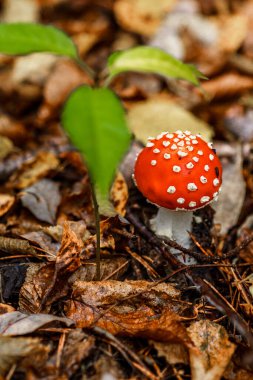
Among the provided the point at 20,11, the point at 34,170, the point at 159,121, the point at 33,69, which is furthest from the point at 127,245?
the point at 20,11

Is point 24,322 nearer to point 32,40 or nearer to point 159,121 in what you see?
point 32,40

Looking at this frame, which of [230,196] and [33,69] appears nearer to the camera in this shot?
[230,196]

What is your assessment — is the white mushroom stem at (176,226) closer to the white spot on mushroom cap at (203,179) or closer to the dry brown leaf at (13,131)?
the white spot on mushroom cap at (203,179)

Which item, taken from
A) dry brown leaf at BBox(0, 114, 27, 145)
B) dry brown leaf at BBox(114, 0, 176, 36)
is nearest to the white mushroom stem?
dry brown leaf at BBox(0, 114, 27, 145)

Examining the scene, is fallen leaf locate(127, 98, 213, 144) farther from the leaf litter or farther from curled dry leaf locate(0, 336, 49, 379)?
curled dry leaf locate(0, 336, 49, 379)

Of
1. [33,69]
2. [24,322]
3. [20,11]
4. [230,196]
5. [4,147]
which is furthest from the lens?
[20,11]

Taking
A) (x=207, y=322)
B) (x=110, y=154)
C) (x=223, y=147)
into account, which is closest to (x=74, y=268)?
(x=207, y=322)

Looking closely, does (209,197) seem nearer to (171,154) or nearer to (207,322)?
(171,154)

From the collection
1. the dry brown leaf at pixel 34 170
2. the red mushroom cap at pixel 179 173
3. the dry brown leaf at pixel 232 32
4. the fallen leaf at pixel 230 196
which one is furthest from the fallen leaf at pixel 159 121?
the dry brown leaf at pixel 232 32
